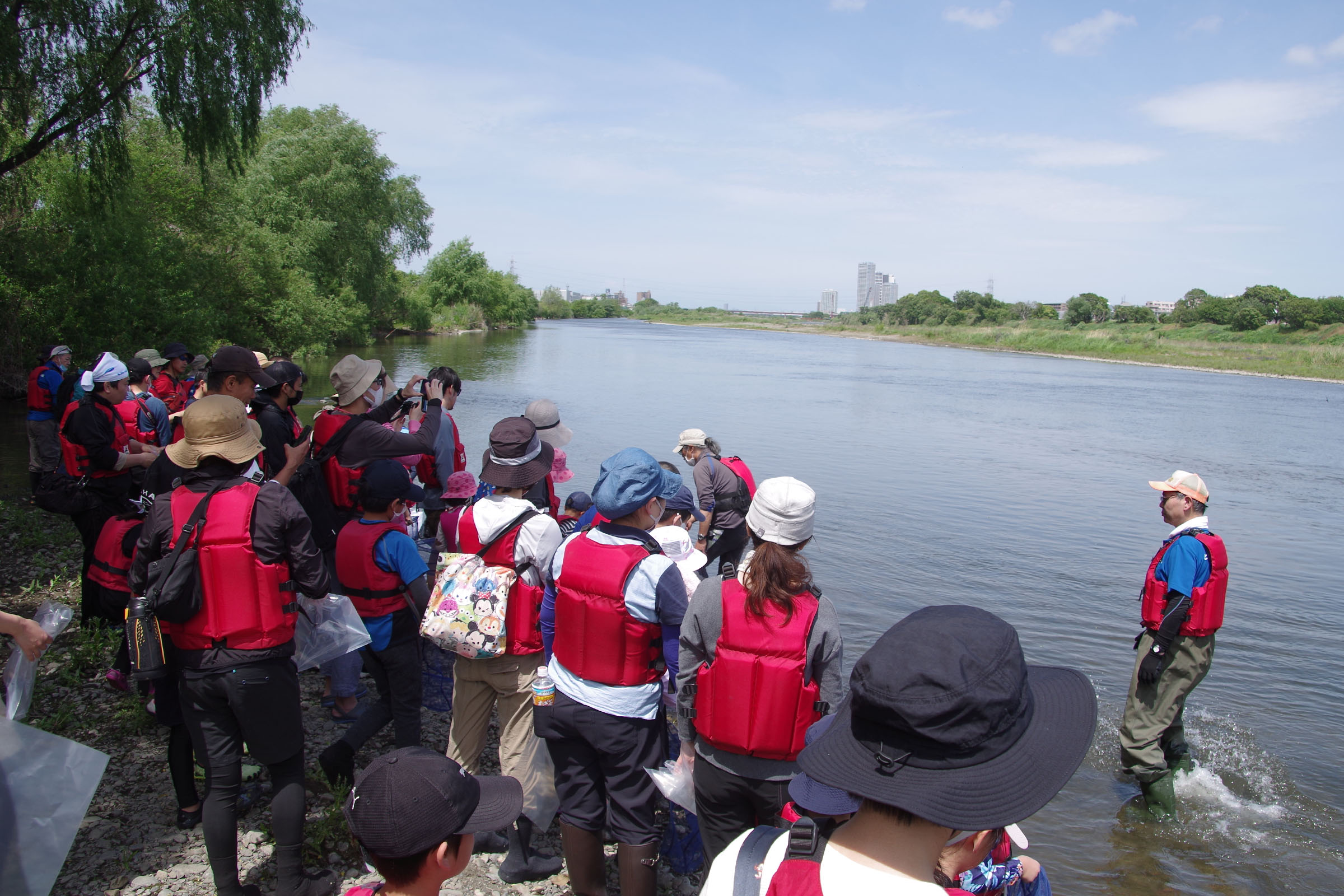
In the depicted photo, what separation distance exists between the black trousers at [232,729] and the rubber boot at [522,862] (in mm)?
1048

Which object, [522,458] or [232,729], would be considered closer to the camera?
[232,729]

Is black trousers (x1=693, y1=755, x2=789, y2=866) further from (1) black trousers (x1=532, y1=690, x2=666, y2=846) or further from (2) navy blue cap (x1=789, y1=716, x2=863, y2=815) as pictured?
(2) navy blue cap (x1=789, y1=716, x2=863, y2=815)

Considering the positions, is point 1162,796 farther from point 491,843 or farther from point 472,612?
point 472,612

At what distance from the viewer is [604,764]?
340 cm

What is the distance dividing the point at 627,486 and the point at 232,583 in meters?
1.60

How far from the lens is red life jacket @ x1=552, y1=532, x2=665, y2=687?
10.7ft

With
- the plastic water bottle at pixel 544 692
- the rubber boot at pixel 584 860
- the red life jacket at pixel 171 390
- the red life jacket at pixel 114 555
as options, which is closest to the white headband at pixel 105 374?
the red life jacket at pixel 114 555

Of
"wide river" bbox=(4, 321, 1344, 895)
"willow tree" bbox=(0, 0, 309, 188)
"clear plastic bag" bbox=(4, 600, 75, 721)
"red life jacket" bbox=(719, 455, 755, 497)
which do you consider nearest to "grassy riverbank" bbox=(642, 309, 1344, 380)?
"wide river" bbox=(4, 321, 1344, 895)

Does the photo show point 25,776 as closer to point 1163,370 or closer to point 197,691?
point 197,691

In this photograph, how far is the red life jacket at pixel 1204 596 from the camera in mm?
4973

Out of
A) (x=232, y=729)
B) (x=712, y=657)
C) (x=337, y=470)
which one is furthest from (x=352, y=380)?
(x=712, y=657)

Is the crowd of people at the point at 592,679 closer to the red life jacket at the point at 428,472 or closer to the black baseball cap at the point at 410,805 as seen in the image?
the black baseball cap at the point at 410,805

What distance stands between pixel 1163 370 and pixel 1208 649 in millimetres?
61035

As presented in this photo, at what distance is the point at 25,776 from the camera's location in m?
2.63
